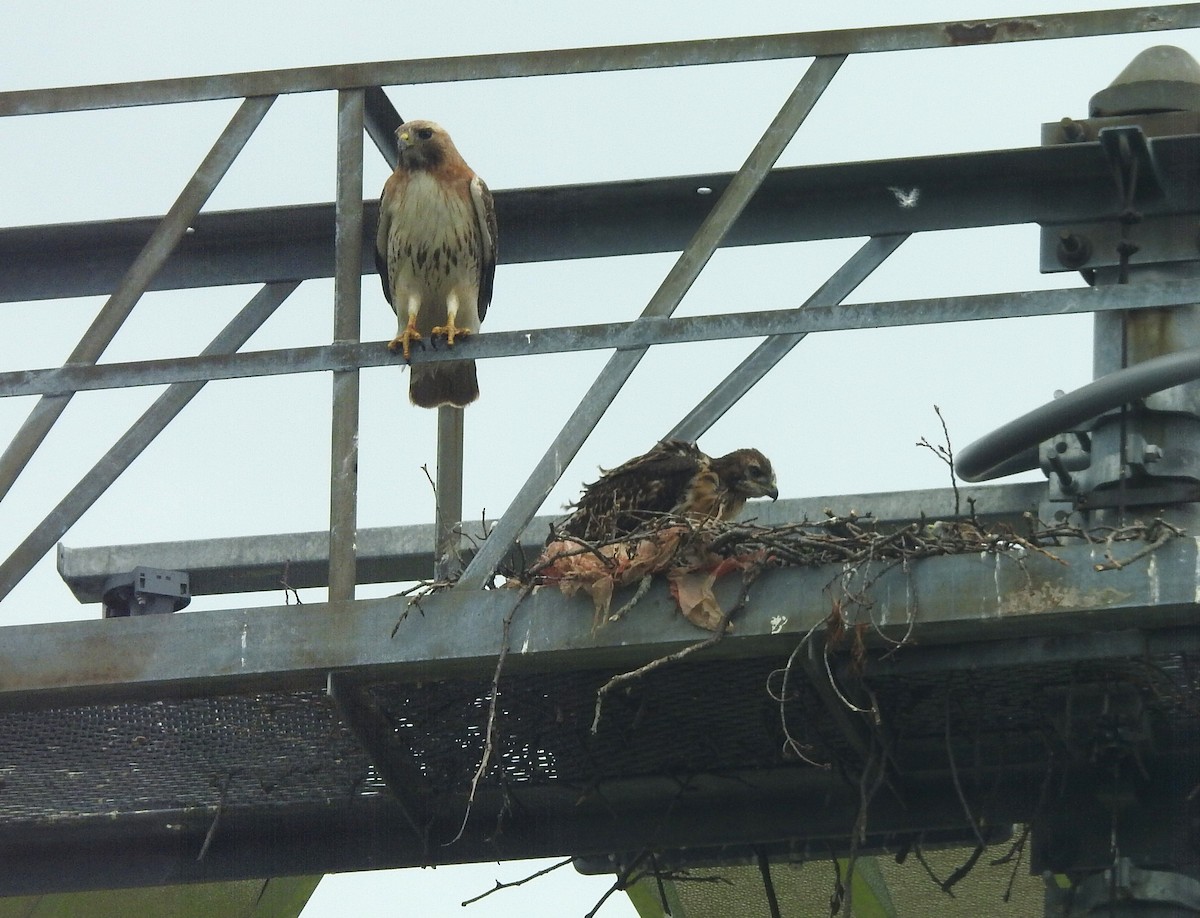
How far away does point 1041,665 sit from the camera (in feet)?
25.3

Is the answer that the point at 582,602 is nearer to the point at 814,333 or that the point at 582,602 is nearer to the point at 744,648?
the point at 744,648

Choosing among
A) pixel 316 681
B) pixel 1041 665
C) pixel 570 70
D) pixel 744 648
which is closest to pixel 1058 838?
pixel 1041 665

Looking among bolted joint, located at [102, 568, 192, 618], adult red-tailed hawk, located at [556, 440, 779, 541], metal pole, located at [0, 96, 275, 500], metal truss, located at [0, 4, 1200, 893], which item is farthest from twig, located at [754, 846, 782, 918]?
metal pole, located at [0, 96, 275, 500]

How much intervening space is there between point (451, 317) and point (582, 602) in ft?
10.7

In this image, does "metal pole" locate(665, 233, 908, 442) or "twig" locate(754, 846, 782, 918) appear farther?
"metal pole" locate(665, 233, 908, 442)

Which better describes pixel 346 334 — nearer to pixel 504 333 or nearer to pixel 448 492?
pixel 504 333

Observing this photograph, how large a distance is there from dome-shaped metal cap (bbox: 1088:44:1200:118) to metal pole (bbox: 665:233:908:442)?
104 cm

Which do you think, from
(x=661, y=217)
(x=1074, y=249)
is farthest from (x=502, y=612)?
(x=1074, y=249)

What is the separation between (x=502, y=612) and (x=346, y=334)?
1417 mm

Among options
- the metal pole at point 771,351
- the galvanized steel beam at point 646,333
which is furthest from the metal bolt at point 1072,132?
the galvanized steel beam at point 646,333

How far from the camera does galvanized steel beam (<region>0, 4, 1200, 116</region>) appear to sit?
8188 mm

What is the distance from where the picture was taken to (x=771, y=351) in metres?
8.91

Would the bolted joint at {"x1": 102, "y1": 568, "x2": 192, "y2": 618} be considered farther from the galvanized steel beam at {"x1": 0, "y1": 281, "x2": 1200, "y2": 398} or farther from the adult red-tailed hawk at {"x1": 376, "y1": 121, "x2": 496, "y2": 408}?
the adult red-tailed hawk at {"x1": 376, "y1": 121, "x2": 496, "y2": 408}

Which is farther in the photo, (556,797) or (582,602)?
(556,797)
